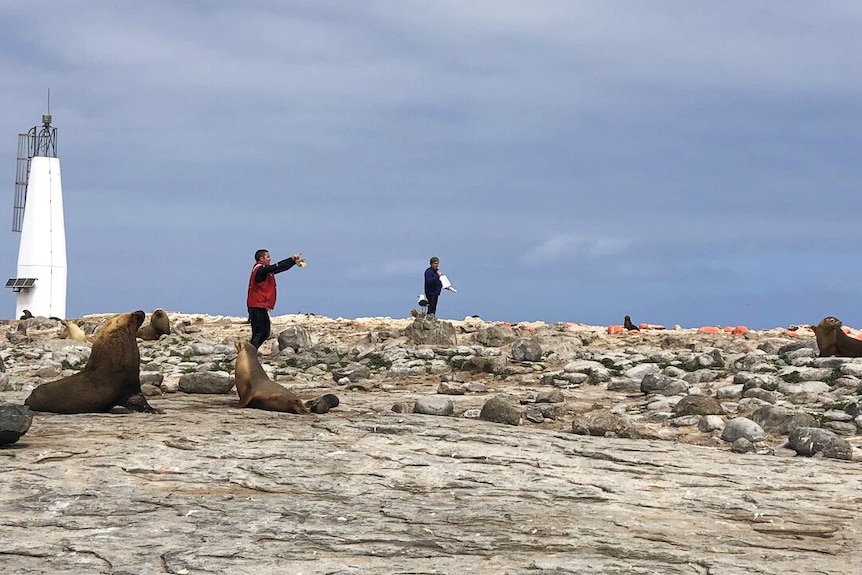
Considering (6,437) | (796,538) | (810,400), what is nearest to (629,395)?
(810,400)

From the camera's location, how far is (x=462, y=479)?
9.38 metres

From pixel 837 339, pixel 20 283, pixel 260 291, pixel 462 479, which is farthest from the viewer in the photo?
pixel 20 283

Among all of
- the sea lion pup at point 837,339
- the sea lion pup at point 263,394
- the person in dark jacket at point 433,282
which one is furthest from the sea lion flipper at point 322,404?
the person in dark jacket at point 433,282

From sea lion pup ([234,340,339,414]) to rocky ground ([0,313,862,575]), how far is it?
0.98 feet

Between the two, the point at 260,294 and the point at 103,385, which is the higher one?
the point at 260,294

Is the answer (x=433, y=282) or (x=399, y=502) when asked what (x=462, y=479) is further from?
(x=433, y=282)

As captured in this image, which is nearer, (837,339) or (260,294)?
(837,339)

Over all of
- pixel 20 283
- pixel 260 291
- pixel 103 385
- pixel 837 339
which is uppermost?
pixel 20 283

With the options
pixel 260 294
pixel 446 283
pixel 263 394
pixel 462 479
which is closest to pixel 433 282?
pixel 446 283

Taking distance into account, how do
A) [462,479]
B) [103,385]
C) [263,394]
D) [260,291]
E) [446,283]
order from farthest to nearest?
[446,283], [260,291], [263,394], [103,385], [462,479]

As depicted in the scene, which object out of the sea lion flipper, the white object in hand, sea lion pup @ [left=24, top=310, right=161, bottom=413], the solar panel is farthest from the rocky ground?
the solar panel

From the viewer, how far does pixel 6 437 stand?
9.94 metres

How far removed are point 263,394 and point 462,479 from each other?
16.2 ft

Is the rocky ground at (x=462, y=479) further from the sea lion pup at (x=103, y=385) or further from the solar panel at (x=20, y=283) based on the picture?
the solar panel at (x=20, y=283)
